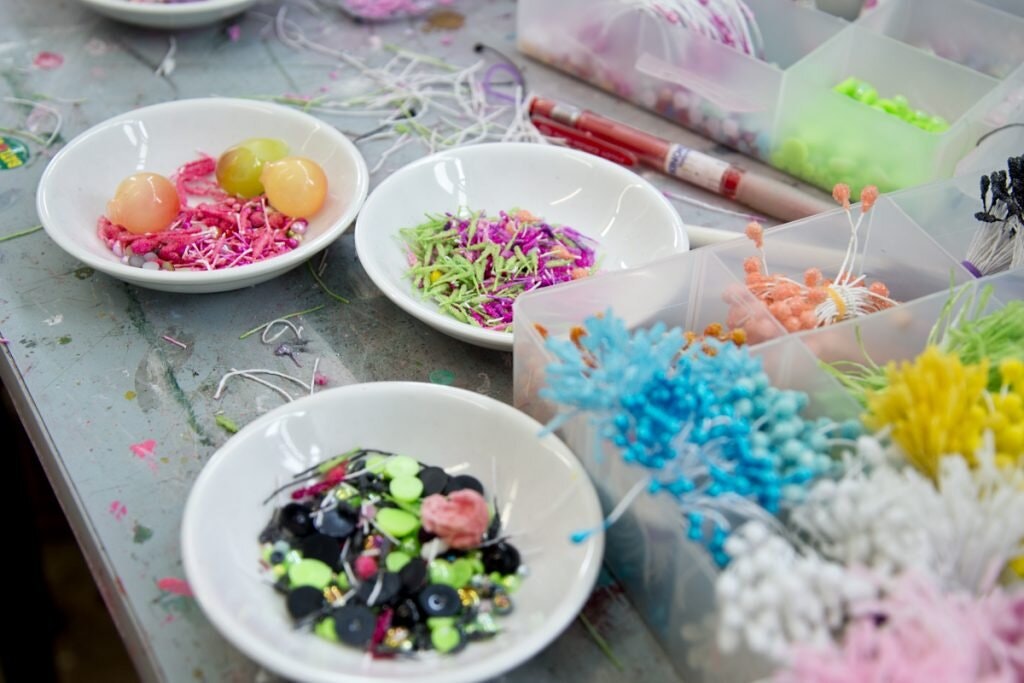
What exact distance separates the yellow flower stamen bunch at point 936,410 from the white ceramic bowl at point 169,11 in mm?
1031

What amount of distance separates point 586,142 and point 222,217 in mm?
434

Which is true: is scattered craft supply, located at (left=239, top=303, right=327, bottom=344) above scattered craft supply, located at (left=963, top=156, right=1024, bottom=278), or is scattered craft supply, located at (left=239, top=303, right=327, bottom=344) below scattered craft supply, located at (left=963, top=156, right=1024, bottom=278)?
below

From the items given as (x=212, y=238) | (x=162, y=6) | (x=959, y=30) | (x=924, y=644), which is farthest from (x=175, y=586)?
(x=959, y=30)

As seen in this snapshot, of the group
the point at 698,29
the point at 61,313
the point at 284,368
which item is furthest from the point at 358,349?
the point at 698,29

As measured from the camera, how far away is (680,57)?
123cm

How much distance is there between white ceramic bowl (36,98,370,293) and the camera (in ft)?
3.18

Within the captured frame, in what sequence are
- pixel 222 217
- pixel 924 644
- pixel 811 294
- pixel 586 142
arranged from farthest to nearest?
pixel 586 142 → pixel 222 217 → pixel 811 294 → pixel 924 644

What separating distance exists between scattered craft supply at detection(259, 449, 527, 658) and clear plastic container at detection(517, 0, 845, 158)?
24.3 inches

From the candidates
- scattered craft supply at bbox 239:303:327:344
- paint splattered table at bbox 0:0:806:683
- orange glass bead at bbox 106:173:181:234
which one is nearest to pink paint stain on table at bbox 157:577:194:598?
paint splattered table at bbox 0:0:806:683

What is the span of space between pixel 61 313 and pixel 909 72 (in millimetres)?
964

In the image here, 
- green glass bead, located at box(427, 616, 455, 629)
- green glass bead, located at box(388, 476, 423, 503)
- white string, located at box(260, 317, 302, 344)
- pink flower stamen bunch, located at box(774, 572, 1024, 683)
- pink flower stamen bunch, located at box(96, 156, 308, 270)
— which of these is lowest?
white string, located at box(260, 317, 302, 344)

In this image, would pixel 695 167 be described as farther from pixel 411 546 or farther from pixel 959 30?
pixel 411 546

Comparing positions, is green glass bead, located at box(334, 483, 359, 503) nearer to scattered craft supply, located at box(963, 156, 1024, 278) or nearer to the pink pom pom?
the pink pom pom

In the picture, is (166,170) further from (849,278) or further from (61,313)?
(849,278)
